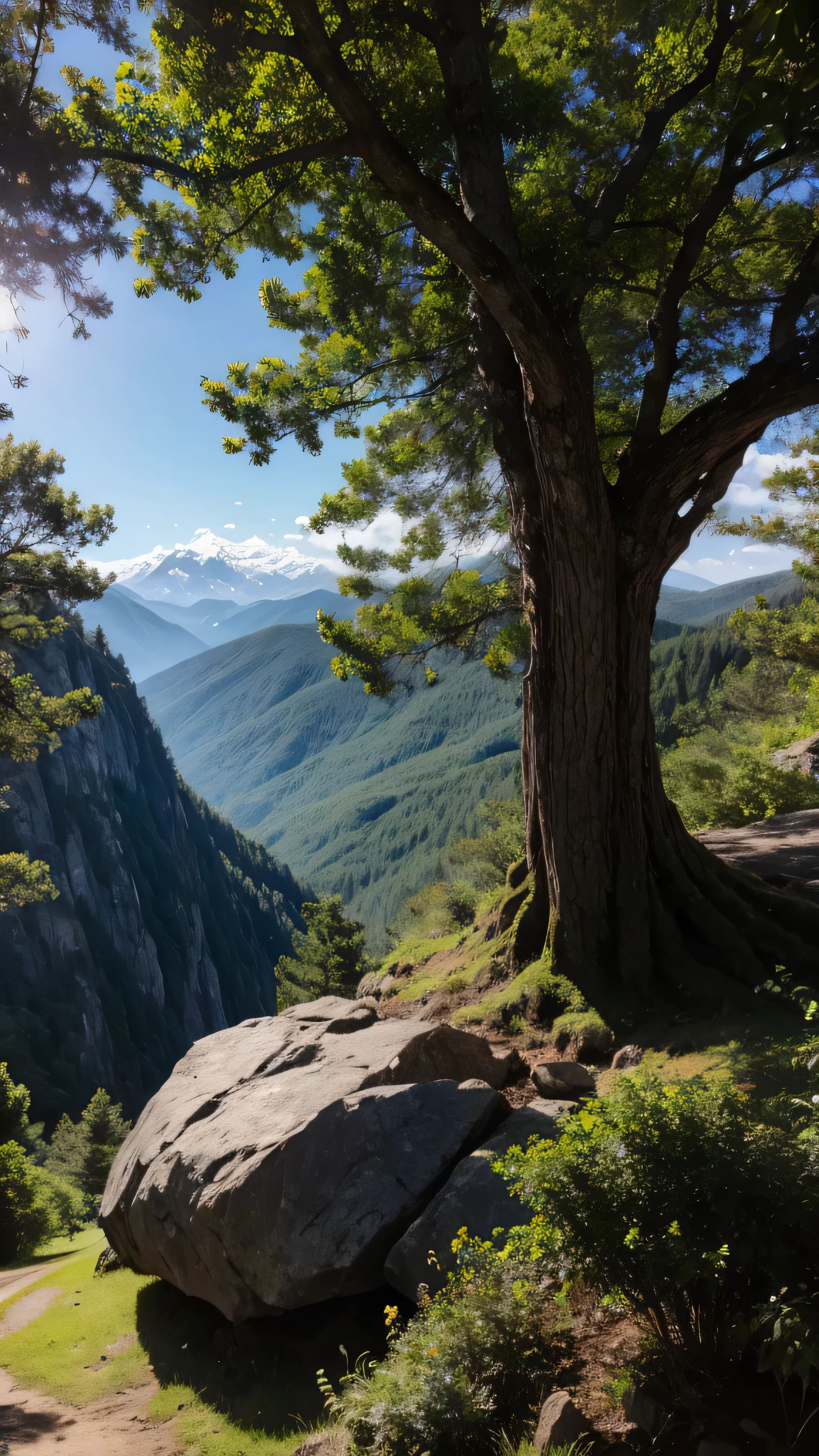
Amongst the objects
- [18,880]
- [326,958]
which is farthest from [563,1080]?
[326,958]

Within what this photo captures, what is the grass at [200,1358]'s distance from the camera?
13.4 ft

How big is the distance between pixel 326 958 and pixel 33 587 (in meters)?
15.7

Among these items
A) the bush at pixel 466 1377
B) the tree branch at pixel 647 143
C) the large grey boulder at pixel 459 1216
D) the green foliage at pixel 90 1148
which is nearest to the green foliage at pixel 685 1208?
the bush at pixel 466 1377

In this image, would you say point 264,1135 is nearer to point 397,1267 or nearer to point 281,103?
point 397,1267

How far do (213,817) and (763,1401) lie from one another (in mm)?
136000

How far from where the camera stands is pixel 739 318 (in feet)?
26.8

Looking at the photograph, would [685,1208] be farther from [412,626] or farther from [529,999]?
[412,626]

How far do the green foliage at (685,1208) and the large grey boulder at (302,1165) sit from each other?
7.24 ft

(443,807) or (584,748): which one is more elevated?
(584,748)

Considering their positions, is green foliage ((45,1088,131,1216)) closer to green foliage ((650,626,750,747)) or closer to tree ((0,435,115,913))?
tree ((0,435,115,913))

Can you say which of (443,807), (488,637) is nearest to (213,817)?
(443,807)

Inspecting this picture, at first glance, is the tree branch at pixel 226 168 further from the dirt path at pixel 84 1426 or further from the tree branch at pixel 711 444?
the dirt path at pixel 84 1426

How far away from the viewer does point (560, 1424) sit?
2.51 meters

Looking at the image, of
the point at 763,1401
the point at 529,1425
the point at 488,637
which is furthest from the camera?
the point at 488,637
